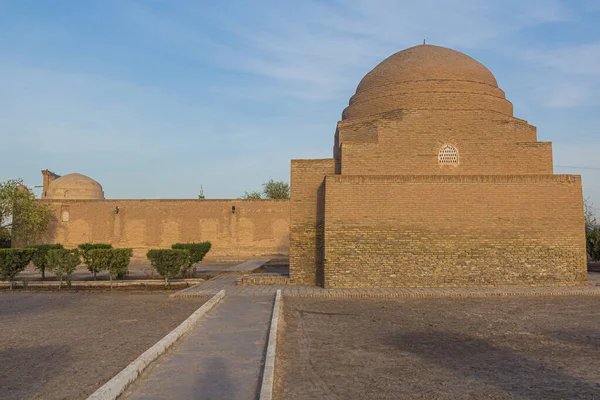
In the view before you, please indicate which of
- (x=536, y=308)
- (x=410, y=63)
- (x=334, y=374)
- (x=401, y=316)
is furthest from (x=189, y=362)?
(x=410, y=63)

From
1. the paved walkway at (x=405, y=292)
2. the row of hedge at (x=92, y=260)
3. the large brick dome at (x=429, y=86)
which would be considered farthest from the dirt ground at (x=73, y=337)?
the large brick dome at (x=429, y=86)

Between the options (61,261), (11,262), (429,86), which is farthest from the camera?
(429,86)

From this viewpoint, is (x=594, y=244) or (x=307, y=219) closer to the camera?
(x=307, y=219)

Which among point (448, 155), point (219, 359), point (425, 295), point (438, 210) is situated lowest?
point (425, 295)

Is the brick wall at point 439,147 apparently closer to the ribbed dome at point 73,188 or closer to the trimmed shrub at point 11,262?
the trimmed shrub at point 11,262

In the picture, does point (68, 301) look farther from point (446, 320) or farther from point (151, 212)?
point (151, 212)

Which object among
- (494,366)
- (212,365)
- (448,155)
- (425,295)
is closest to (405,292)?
(425,295)

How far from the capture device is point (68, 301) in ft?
34.8

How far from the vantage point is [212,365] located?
15.5 feet

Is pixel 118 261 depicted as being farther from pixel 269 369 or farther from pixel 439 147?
pixel 269 369

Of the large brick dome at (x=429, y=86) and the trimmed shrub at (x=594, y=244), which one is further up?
the large brick dome at (x=429, y=86)

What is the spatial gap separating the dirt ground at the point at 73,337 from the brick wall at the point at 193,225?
1568 cm

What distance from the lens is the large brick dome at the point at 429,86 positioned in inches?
557

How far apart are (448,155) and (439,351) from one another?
8.05 metres
